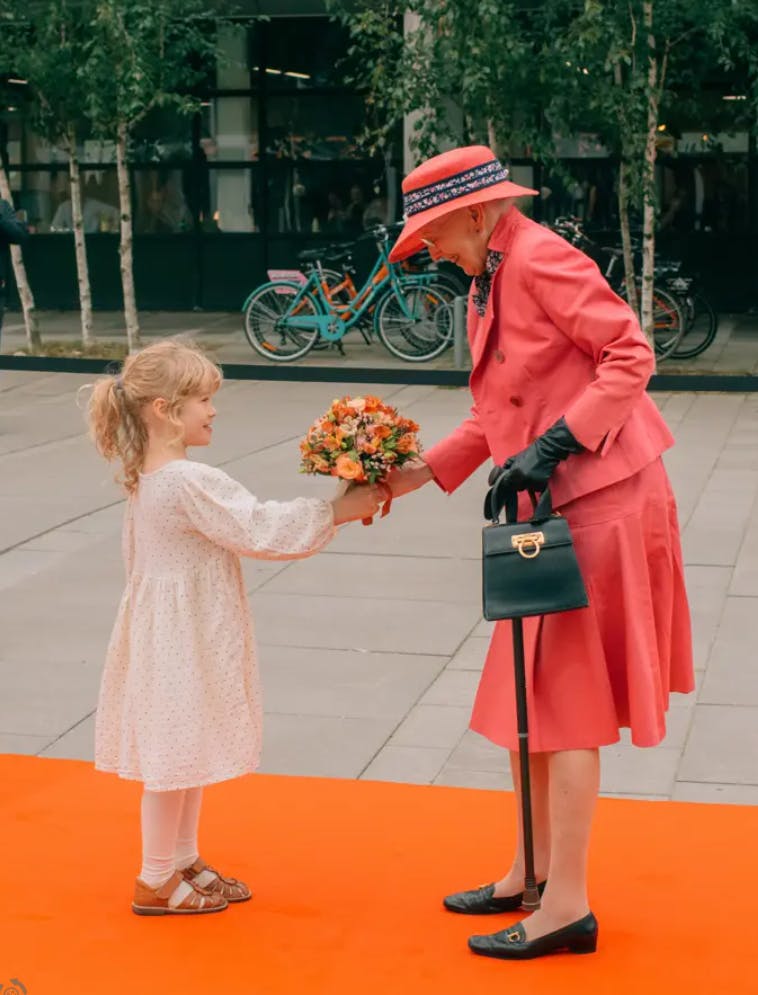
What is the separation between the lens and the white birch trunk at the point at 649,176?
14.9 meters

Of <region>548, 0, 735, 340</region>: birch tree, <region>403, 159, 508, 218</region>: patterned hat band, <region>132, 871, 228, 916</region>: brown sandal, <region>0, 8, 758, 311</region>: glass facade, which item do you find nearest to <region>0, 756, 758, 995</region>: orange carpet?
<region>132, 871, 228, 916</region>: brown sandal

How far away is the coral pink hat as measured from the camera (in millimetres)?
3867

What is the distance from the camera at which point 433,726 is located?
223 inches

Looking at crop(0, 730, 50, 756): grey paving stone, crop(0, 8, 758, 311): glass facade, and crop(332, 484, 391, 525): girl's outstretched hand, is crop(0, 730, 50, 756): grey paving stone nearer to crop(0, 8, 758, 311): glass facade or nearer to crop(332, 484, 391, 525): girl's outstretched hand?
crop(332, 484, 391, 525): girl's outstretched hand


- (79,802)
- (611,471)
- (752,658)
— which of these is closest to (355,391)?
(752,658)

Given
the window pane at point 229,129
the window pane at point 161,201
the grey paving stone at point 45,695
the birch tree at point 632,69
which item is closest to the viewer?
the grey paving stone at point 45,695

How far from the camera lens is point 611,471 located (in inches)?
149

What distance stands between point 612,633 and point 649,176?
38.8 ft

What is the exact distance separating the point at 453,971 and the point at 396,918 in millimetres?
317

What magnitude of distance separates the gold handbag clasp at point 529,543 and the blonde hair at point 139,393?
2.64 ft

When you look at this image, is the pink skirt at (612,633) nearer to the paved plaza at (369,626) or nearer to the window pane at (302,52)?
the paved plaza at (369,626)

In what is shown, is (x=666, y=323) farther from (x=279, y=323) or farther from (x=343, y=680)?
(x=343, y=680)

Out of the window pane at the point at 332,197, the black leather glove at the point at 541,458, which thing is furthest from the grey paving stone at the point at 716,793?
the window pane at the point at 332,197

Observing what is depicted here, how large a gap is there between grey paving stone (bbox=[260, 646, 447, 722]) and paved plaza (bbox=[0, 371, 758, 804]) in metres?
0.01
